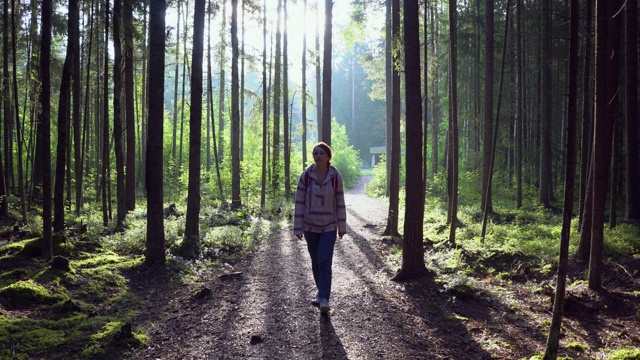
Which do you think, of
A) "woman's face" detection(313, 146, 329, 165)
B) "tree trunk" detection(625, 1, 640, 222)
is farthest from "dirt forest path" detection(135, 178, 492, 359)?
"tree trunk" detection(625, 1, 640, 222)

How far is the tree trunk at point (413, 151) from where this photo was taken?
7504mm

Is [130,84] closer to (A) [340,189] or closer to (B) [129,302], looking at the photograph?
(B) [129,302]

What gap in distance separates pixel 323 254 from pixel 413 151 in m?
2.96

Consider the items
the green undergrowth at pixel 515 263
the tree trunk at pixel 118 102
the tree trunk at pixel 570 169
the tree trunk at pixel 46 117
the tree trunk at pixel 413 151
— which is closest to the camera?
the tree trunk at pixel 570 169

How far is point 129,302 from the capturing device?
6.25 meters

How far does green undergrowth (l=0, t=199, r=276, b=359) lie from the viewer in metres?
4.51

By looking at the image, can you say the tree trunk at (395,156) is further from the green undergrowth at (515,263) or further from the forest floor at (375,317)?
the forest floor at (375,317)

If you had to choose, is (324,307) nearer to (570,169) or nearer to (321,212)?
(321,212)

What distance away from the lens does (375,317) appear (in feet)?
18.9

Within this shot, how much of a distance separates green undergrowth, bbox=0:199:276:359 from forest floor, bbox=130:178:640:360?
0.20 m

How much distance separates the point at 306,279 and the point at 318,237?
2358 mm

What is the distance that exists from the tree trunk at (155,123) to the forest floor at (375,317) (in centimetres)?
82

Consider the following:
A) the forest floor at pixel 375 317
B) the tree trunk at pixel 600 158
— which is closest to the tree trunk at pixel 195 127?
the forest floor at pixel 375 317

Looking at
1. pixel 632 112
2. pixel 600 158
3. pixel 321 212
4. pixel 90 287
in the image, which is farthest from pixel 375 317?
pixel 632 112
